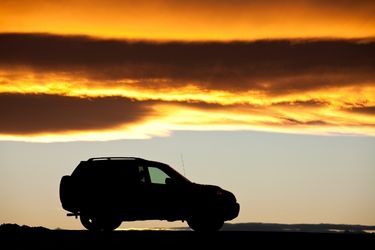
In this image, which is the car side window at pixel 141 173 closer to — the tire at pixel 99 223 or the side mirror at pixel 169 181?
the side mirror at pixel 169 181

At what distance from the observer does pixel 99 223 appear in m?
26.3

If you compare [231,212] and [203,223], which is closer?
[203,223]

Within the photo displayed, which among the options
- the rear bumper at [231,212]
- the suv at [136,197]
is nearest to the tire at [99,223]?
the suv at [136,197]

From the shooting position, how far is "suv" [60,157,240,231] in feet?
85.4

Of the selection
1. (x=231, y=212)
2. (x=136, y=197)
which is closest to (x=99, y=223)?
(x=136, y=197)

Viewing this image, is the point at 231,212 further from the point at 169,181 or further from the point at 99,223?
the point at 99,223

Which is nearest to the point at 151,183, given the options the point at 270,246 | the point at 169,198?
the point at 169,198

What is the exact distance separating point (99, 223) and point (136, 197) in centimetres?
139

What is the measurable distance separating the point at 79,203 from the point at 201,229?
368cm

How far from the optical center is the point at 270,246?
19234 millimetres

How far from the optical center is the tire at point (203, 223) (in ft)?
86.3

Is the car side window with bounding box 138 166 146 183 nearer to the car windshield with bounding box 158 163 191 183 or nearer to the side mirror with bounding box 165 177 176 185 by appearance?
the car windshield with bounding box 158 163 191 183

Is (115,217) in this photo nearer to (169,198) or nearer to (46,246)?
(169,198)

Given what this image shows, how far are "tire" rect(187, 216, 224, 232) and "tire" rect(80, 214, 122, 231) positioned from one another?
2.16 metres
